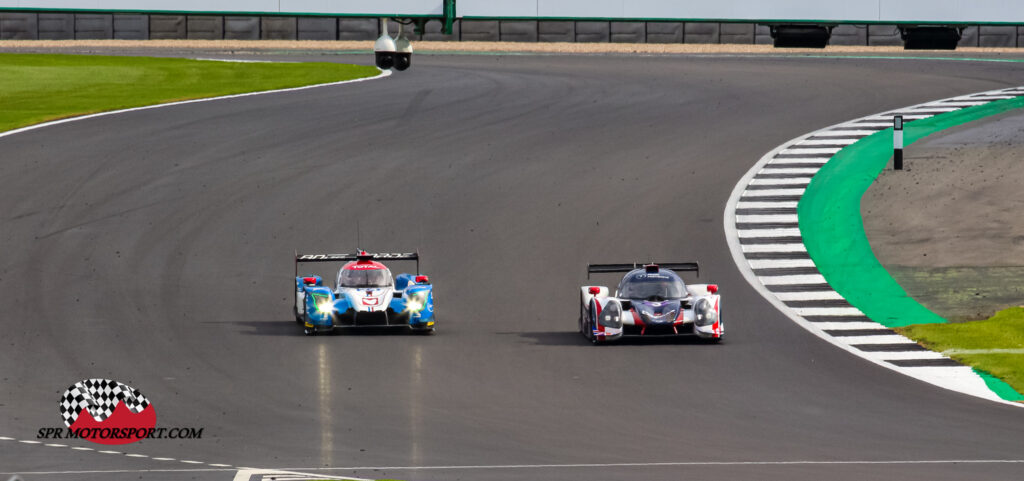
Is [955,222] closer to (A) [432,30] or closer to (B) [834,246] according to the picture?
(B) [834,246]

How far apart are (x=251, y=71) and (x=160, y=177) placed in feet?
51.7

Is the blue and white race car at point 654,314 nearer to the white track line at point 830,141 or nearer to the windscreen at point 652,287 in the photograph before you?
the windscreen at point 652,287

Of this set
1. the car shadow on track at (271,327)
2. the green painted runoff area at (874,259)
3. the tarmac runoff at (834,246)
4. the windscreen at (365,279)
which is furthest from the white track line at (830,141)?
the car shadow on track at (271,327)

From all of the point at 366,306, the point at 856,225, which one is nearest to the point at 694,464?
the point at 366,306

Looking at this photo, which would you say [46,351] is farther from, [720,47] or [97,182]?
[720,47]

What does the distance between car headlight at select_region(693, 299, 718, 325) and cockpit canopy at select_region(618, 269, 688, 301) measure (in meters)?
0.48

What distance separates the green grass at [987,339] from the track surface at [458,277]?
1.45 meters

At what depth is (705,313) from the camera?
800 inches

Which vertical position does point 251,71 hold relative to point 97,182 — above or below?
above

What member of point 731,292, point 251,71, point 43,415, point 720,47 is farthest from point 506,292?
point 720,47

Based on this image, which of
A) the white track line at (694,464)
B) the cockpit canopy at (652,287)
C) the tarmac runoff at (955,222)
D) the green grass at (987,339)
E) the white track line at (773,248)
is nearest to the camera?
the white track line at (694,464)

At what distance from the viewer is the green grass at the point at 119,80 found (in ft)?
129

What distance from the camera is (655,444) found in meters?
14.6

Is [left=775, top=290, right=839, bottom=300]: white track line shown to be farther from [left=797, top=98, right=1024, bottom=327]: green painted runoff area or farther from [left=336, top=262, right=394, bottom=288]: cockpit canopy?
[left=336, top=262, right=394, bottom=288]: cockpit canopy
